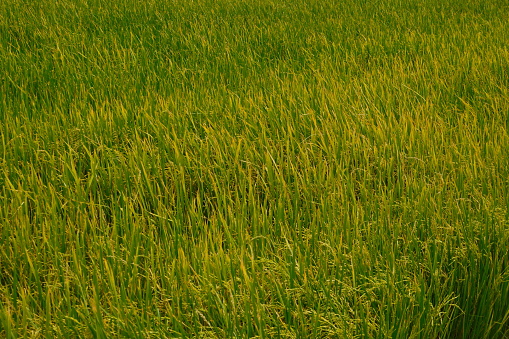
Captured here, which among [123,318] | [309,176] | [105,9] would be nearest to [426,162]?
[309,176]

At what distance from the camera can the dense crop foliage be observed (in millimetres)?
1176

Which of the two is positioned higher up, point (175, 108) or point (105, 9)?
point (105, 9)

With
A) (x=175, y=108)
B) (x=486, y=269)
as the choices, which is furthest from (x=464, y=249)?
(x=175, y=108)

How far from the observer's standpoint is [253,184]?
183cm

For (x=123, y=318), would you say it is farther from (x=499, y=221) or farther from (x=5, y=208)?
(x=499, y=221)

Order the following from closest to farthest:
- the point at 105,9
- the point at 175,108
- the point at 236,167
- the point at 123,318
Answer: the point at 123,318 < the point at 236,167 < the point at 175,108 < the point at 105,9

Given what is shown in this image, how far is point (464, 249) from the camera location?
138 centimetres

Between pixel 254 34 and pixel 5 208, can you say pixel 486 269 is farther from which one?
pixel 254 34

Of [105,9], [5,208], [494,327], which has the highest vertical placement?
[105,9]

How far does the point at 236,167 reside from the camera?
1.91 metres

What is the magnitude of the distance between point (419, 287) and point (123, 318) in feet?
2.02

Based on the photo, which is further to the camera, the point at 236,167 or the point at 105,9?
the point at 105,9

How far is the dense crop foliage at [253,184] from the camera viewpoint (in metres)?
1.18

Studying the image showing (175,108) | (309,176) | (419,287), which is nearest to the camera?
(419,287)
